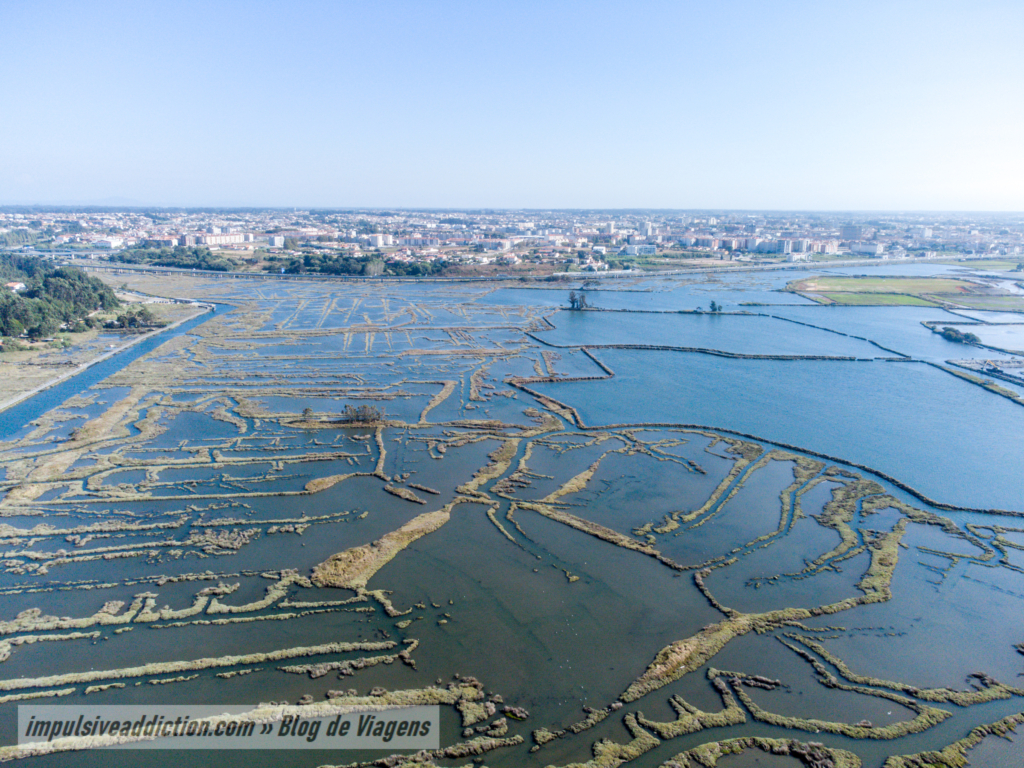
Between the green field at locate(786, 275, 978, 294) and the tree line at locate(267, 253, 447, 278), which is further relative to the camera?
the tree line at locate(267, 253, 447, 278)

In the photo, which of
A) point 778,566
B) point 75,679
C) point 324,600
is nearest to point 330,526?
point 324,600

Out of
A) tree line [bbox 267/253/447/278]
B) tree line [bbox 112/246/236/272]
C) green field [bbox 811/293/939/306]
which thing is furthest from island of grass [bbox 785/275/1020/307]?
tree line [bbox 112/246/236/272]

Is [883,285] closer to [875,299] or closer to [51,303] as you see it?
[875,299]

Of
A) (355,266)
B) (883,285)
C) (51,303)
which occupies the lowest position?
(51,303)

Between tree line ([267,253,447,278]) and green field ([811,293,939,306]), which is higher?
tree line ([267,253,447,278])

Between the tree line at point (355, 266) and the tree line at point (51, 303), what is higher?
the tree line at point (355, 266)

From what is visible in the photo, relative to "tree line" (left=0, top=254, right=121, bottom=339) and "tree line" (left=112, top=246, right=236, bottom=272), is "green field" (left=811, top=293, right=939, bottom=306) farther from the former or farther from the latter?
"tree line" (left=112, top=246, right=236, bottom=272)

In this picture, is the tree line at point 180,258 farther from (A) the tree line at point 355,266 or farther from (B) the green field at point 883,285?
(B) the green field at point 883,285

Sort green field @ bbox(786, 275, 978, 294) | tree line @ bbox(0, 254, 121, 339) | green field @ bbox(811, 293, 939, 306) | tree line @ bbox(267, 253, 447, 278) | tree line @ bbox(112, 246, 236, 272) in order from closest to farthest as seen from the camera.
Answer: tree line @ bbox(0, 254, 121, 339)
green field @ bbox(811, 293, 939, 306)
green field @ bbox(786, 275, 978, 294)
tree line @ bbox(267, 253, 447, 278)
tree line @ bbox(112, 246, 236, 272)

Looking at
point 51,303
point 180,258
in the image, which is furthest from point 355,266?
point 51,303

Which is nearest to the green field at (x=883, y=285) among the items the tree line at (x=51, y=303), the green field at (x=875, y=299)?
the green field at (x=875, y=299)

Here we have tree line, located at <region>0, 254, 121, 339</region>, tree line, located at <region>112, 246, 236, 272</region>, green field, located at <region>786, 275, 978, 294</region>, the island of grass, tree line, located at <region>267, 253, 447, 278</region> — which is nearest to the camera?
tree line, located at <region>0, 254, 121, 339</region>
